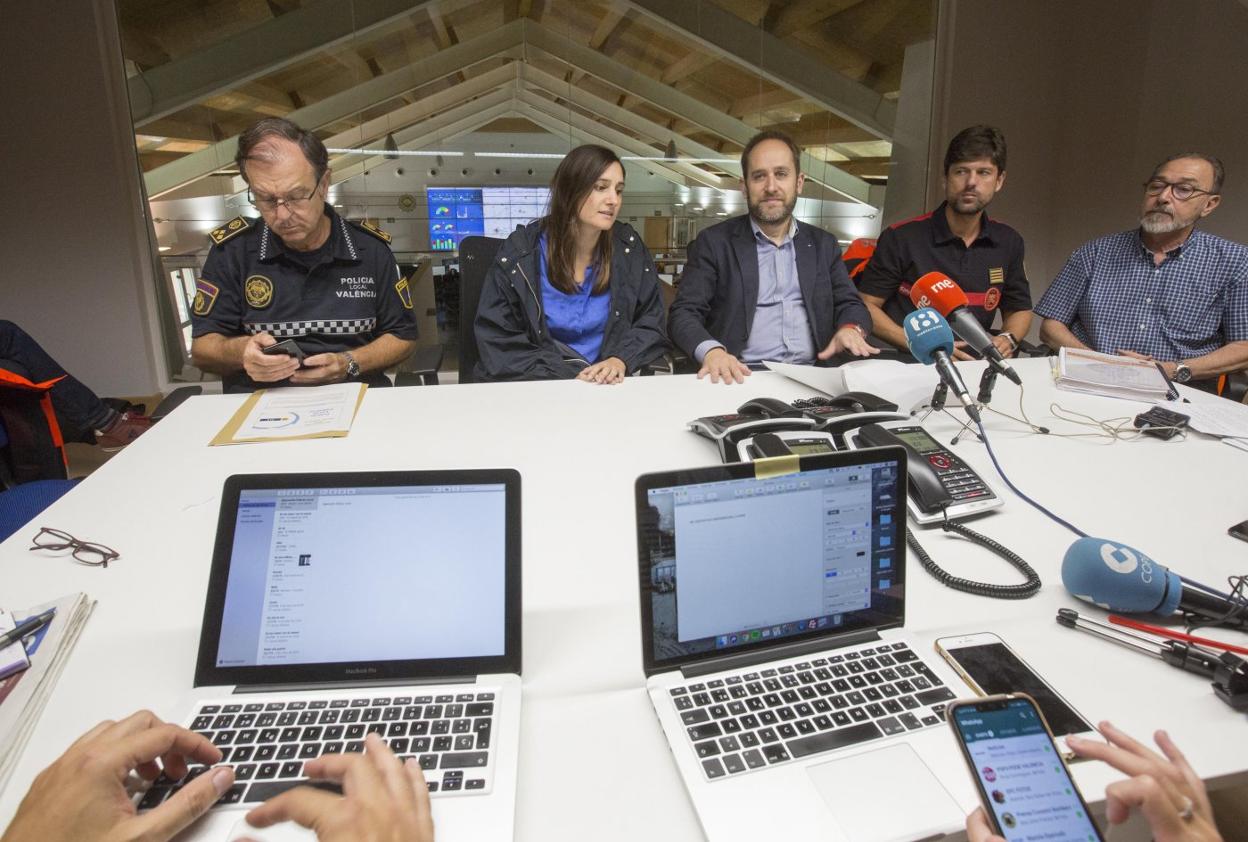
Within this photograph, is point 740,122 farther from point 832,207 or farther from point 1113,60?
point 1113,60

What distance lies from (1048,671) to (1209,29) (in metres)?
4.47

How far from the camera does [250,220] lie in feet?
6.87

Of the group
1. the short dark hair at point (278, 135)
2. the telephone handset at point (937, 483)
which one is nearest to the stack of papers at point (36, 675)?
the telephone handset at point (937, 483)

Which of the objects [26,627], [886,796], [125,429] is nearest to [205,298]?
[125,429]

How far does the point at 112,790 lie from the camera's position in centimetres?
56

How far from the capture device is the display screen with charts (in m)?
4.14

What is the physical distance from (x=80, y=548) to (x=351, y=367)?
1.05 metres

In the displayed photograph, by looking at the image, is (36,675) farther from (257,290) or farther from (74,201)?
(74,201)

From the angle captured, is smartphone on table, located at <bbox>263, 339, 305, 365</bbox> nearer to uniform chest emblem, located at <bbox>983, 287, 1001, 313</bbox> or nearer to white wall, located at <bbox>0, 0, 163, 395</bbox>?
uniform chest emblem, located at <bbox>983, 287, 1001, 313</bbox>

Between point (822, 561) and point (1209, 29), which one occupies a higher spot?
point (1209, 29)

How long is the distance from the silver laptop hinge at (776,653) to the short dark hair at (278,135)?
189 cm

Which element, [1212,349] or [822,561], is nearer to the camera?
[822,561]

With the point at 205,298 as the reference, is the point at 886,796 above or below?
below

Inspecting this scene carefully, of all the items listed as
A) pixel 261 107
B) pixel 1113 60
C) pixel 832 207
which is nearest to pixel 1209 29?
pixel 1113 60
